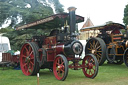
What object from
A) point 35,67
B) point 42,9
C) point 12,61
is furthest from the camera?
point 42,9

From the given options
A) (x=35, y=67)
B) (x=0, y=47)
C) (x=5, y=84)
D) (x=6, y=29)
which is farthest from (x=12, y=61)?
(x=6, y=29)

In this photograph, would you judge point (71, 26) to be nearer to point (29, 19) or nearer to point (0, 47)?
point (0, 47)

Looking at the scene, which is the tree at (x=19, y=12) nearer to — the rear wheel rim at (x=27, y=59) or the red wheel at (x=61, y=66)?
the rear wheel rim at (x=27, y=59)

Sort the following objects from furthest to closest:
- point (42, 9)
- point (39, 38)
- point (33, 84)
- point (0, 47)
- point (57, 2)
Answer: point (57, 2) < point (42, 9) < point (0, 47) < point (39, 38) < point (33, 84)

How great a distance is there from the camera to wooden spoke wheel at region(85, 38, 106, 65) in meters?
10.2

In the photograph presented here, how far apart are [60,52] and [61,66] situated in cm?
79

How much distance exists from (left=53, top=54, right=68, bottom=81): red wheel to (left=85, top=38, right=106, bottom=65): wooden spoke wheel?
176 inches

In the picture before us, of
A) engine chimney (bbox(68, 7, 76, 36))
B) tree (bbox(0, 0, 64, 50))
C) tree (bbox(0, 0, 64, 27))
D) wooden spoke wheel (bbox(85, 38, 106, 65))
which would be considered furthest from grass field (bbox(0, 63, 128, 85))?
A: tree (bbox(0, 0, 64, 27))

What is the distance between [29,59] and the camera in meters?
7.09

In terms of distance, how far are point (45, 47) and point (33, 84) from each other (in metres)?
1.91

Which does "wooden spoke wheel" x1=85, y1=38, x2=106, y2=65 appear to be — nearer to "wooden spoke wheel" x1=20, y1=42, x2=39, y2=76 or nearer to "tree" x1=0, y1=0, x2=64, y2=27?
"wooden spoke wheel" x1=20, y1=42, x2=39, y2=76

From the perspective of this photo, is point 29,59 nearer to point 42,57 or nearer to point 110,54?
point 42,57

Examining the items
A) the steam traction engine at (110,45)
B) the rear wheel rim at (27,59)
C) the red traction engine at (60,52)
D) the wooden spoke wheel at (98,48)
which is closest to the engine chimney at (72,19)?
the red traction engine at (60,52)

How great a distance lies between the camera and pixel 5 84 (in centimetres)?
543
